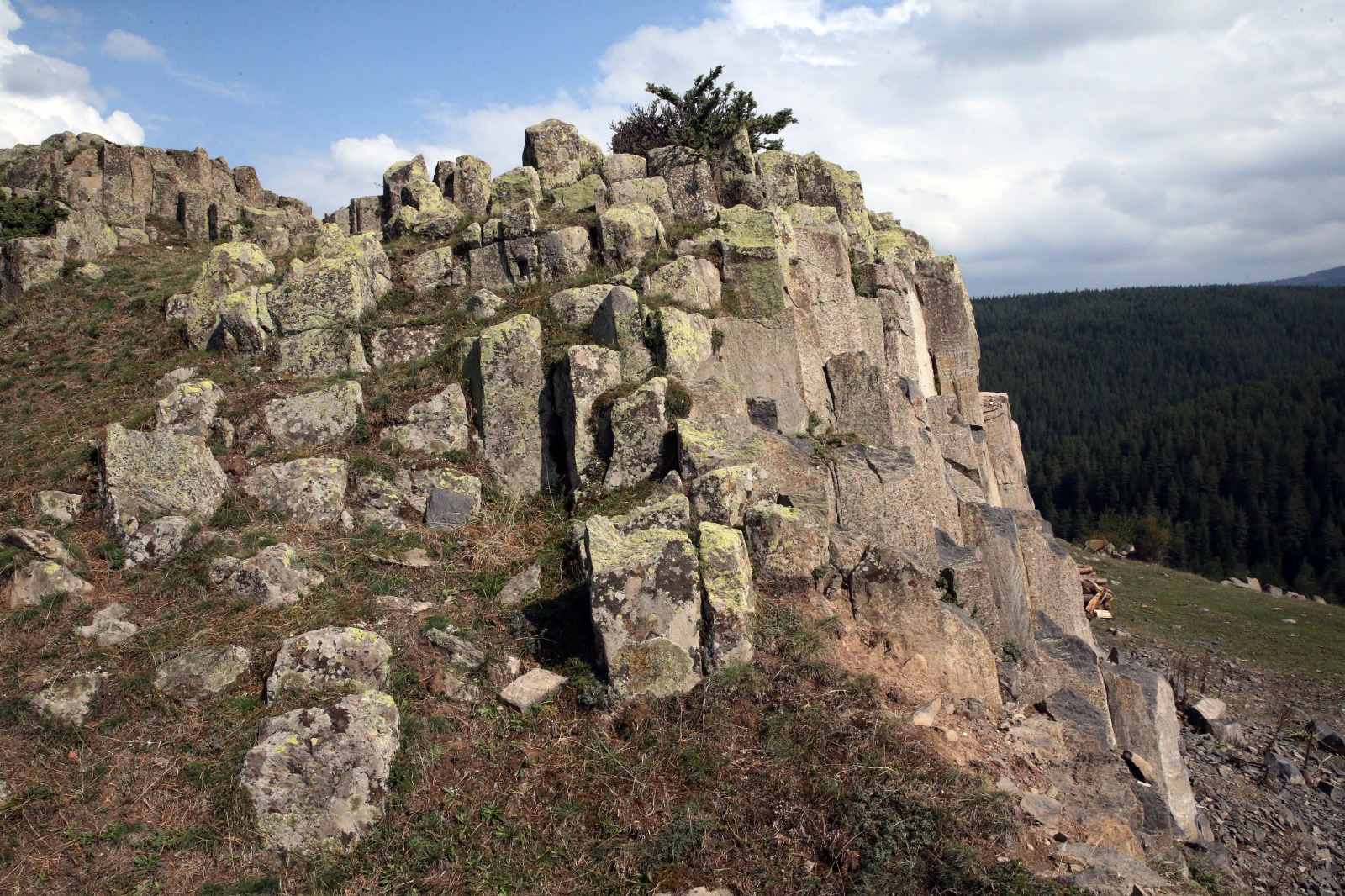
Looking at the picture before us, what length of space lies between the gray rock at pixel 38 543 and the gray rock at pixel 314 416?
9.00 feet

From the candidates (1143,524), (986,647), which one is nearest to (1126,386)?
(1143,524)

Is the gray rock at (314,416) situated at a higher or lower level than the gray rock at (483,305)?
lower

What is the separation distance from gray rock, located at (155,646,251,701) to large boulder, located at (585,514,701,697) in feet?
10.8

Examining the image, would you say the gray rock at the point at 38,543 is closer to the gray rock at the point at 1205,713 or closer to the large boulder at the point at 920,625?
the large boulder at the point at 920,625

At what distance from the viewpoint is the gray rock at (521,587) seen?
8.63m

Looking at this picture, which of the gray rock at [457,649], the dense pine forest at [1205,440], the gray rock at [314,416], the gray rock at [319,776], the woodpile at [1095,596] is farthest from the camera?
the dense pine forest at [1205,440]

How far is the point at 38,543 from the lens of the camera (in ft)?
26.9

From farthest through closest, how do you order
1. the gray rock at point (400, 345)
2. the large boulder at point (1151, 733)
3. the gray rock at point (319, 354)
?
the gray rock at point (400, 345), the gray rock at point (319, 354), the large boulder at point (1151, 733)

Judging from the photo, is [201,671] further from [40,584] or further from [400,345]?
[400,345]

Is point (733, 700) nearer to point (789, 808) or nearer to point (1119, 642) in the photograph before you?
point (789, 808)

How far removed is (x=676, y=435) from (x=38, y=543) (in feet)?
22.5

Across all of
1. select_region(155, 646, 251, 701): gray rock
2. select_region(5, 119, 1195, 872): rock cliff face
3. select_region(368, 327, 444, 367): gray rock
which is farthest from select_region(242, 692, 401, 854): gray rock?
select_region(368, 327, 444, 367): gray rock

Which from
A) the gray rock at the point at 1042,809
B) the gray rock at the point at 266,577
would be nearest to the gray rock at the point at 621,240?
the gray rock at the point at 266,577

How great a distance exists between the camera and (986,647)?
8.50m
